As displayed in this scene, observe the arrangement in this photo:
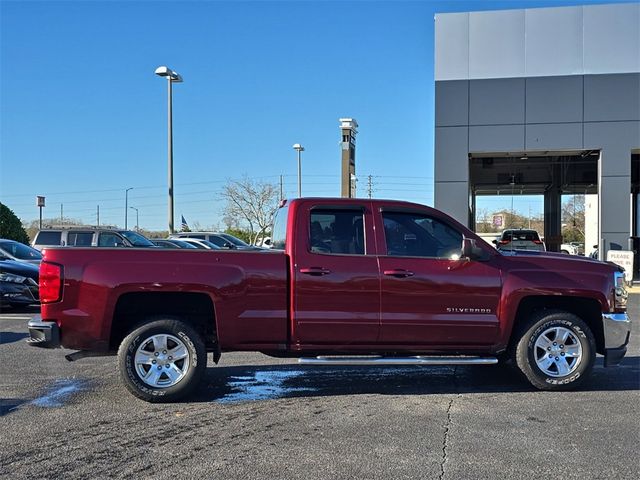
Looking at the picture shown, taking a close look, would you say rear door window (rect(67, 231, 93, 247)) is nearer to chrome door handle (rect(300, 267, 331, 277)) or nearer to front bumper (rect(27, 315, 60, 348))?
front bumper (rect(27, 315, 60, 348))

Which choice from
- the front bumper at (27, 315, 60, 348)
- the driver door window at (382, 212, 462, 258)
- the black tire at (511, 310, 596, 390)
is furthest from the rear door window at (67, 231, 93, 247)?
the black tire at (511, 310, 596, 390)

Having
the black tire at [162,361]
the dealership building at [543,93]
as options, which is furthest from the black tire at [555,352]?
the dealership building at [543,93]

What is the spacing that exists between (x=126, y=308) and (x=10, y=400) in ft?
4.56

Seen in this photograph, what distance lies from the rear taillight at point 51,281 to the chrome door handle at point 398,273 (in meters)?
3.03

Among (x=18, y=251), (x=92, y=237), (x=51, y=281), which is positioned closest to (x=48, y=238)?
(x=92, y=237)

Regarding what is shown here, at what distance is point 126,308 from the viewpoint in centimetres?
588

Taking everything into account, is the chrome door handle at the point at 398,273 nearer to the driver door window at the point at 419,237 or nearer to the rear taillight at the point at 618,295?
the driver door window at the point at 419,237

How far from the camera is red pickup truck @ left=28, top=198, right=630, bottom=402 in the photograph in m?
5.63

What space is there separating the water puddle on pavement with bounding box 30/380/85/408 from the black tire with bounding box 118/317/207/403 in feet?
2.30

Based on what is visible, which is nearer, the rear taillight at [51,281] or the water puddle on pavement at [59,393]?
the rear taillight at [51,281]

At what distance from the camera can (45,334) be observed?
18.1 ft

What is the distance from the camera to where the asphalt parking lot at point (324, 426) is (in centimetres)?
413

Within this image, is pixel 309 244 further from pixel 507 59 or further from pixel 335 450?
pixel 507 59

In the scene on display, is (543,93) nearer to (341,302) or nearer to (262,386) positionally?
(341,302)
